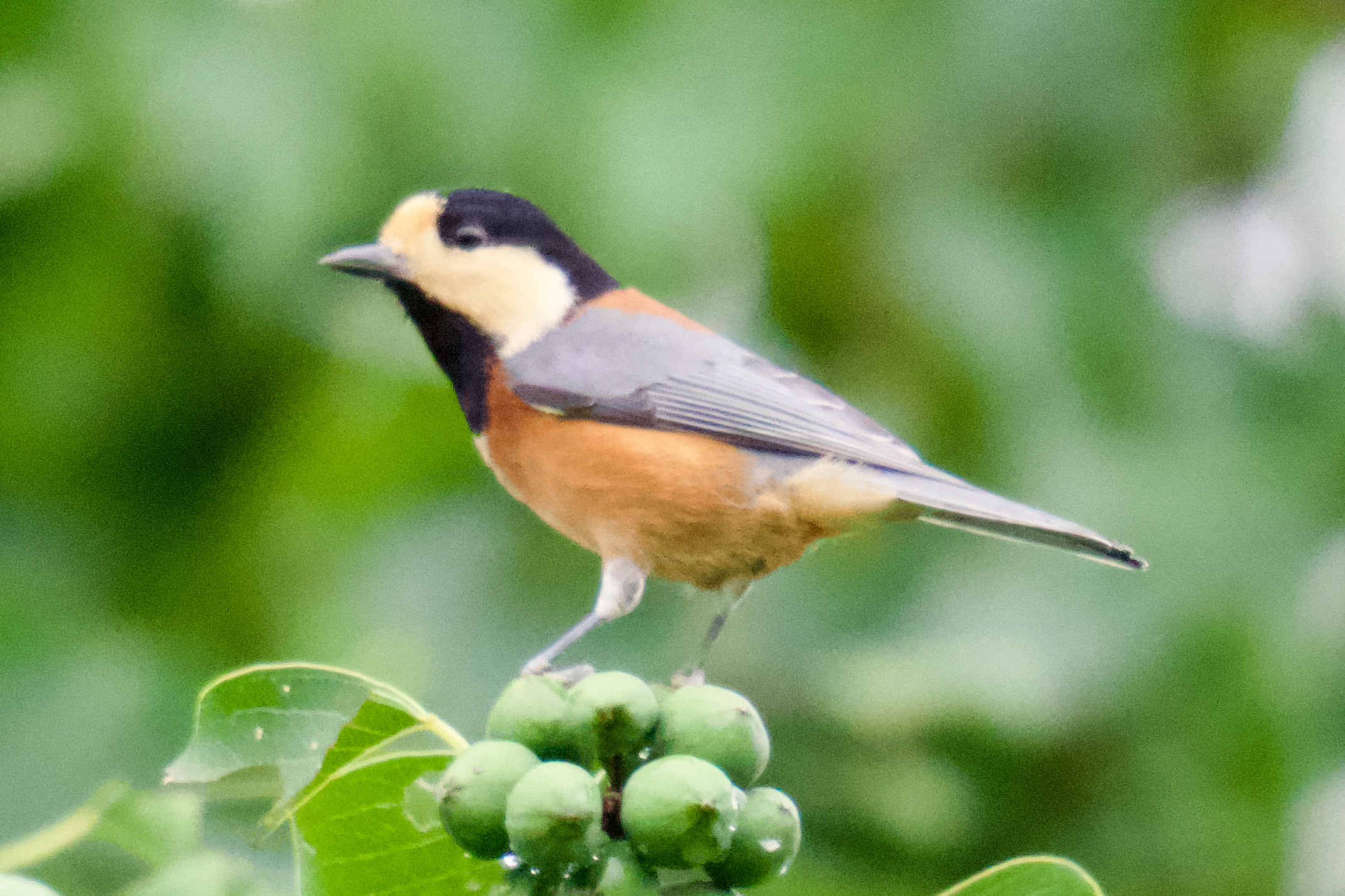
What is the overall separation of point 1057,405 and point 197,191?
2.14 m

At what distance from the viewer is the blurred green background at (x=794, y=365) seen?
3150mm

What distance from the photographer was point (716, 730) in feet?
4.29

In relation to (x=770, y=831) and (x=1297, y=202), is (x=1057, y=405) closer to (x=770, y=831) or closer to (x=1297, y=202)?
(x=1297, y=202)

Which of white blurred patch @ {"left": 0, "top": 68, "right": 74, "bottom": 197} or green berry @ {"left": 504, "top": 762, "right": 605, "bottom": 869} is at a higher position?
white blurred patch @ {"left": 0, "top": 68, "right": 74, "bottom": 197}

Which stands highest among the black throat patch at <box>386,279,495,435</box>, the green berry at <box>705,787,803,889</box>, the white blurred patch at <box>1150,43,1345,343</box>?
the white blurred patch at <box>1150,43,1345,343</box>

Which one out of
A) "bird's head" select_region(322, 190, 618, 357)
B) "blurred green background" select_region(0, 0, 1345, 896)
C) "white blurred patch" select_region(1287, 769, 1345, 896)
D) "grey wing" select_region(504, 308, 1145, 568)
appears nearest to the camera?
"bird's head" select_region(322, 190, 618, 357)

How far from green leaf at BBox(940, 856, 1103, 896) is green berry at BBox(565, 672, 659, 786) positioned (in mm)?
307

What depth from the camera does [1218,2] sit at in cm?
394

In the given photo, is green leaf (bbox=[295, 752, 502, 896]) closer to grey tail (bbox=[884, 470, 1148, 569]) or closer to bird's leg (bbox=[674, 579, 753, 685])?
bird's leg (bbox=[674, 579, 753, 685])

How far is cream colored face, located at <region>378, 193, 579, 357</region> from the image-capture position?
1605 mm

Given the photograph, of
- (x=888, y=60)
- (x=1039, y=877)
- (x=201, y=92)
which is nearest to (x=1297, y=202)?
(x=888, y=60)

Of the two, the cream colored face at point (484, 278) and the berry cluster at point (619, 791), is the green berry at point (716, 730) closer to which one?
the berry cluster at point (619, 791)

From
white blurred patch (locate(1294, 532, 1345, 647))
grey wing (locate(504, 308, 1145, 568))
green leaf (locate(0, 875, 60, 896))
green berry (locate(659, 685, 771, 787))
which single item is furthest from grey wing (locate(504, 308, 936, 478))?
white blurred patch (locate(1294, 532, 1345, 647))

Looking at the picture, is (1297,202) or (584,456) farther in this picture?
(1297,202)
